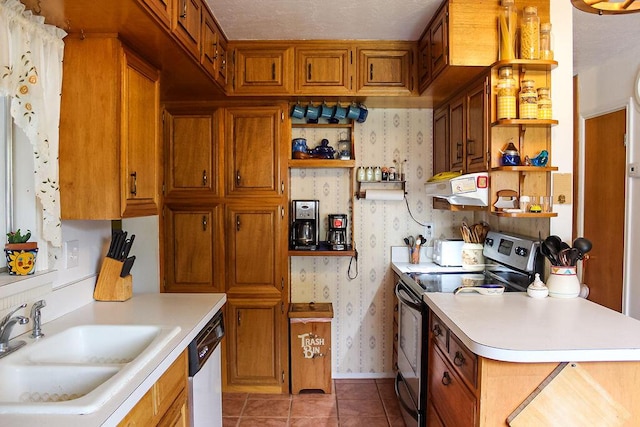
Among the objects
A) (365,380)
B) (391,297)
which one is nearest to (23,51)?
(391,297)

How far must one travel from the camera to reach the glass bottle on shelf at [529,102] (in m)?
2.04

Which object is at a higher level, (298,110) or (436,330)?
(298,110)

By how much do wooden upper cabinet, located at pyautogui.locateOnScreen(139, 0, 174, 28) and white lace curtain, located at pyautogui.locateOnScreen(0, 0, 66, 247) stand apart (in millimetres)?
403

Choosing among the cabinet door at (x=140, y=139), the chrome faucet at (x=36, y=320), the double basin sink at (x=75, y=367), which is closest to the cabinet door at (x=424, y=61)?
the cabinet door at (x=140, y=139)

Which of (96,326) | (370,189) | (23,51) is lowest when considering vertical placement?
(96,326)

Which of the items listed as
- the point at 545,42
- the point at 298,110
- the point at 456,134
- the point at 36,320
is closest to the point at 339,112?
the point at 298,110

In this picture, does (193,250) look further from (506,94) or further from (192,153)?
(506,94)

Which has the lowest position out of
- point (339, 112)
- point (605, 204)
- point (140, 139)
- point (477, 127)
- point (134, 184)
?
point (605, 204)

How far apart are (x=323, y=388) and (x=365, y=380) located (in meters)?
0.42

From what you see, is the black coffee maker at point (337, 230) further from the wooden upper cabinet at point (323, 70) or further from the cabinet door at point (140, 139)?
the cabinet door at point (140, 139)

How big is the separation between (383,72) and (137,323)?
2.13m

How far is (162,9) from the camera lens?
1.59 meters

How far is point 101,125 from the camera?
1.66m

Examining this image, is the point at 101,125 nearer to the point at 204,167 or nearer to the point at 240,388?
the point at 204,167
